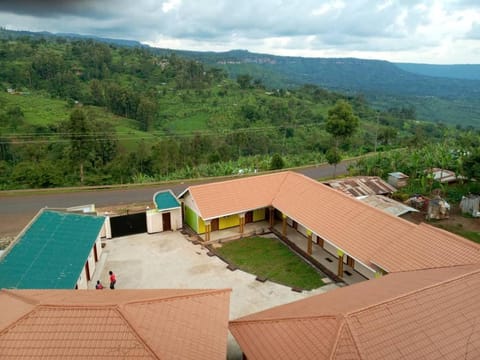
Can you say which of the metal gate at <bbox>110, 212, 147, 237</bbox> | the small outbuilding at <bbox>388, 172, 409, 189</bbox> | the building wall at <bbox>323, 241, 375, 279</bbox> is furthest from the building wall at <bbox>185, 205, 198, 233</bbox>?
the small outbuilding at <bbox>388, 172, 409, 189</bbox>

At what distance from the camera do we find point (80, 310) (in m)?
11.4

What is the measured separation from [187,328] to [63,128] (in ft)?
158

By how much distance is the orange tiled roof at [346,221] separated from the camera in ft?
55.2

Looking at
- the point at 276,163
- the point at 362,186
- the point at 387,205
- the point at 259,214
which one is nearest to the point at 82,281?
the point at 259,214

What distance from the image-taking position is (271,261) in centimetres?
2228

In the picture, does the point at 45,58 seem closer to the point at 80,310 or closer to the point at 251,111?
A: the point at 251,111

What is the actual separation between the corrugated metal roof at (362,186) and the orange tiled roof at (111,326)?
19.5 m

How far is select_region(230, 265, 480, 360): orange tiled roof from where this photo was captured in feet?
35.9

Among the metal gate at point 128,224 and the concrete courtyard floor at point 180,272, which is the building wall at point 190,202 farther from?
the metal gate at point 128,224

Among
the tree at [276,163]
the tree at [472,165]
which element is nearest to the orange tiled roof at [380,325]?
the tree at [472,165]

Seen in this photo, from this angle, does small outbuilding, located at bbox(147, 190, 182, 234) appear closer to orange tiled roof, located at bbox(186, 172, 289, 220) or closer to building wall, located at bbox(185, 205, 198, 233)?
building wall, located at bbox(185, 205, 198, 233)

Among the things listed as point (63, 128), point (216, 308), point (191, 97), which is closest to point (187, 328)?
point (216, 308)

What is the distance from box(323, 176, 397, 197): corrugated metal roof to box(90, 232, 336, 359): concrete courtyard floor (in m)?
12.1

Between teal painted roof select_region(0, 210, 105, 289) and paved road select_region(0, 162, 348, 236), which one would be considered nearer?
teal painted roof select_region(0, 210, 105, 289)
